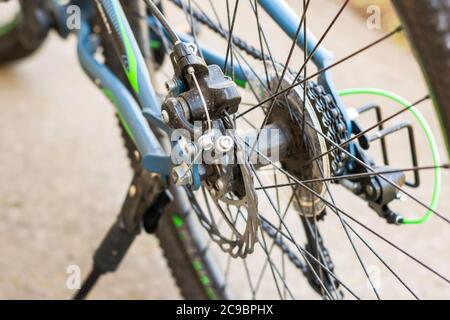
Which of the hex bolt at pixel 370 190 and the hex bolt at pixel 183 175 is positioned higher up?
the hex bolt at pixel 183 175

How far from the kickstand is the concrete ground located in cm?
20

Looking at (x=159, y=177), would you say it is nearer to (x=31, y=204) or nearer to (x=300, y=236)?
(x=300, y=236)

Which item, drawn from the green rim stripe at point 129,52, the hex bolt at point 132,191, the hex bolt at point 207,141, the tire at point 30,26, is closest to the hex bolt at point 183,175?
the hex bolt at point 207,141

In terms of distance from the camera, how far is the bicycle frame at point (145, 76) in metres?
0.93

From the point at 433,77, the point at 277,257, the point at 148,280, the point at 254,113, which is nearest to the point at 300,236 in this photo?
the point at 277,257

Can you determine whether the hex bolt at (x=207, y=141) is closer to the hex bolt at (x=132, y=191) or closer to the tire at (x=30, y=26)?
the hex bolt at (x=132, y=191)

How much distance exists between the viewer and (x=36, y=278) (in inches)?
55.5

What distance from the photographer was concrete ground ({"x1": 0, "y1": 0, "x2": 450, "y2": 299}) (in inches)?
55.7

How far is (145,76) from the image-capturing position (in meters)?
0.96

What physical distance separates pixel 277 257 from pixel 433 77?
915 mm

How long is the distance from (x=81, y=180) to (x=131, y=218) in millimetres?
536

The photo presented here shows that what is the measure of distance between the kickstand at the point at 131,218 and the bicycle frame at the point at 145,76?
9 cm

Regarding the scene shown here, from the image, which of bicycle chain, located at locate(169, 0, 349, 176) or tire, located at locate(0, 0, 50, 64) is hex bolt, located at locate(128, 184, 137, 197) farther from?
tire, located at locate(0, 0, 50, 64)

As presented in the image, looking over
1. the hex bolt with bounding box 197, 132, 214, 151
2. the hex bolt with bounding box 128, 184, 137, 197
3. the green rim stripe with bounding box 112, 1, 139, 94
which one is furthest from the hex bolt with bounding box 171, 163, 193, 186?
the hex bolt with bounding box 128, 184, 137, 197
